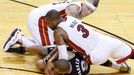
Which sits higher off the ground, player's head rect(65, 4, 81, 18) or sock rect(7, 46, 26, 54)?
player's head rect(65, 4, 81, 18)

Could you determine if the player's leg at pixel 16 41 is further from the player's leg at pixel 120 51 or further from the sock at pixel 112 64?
the player's leg at pixel 120 51

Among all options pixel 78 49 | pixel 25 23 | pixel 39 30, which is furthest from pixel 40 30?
pixel 25 23

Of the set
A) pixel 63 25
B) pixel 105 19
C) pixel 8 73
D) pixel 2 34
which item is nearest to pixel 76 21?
pixel 63 25

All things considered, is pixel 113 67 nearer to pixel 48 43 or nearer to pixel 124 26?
pixel 48 43

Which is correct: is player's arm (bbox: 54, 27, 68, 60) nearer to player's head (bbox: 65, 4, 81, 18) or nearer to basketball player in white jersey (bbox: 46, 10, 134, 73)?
basketball player in white jersey (bbox: 46, 10, 134, 73)

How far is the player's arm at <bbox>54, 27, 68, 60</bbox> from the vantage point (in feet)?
9.10

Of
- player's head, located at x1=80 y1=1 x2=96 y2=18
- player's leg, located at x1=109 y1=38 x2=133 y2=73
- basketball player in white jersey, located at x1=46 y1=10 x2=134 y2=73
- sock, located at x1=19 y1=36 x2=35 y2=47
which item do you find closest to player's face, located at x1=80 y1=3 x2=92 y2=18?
player's head, located at x1=80 y1=1 x2=96 y2=18

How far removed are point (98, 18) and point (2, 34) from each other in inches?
48.1

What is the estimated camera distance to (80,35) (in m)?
2.84

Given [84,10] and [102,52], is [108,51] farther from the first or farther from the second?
[84,10]

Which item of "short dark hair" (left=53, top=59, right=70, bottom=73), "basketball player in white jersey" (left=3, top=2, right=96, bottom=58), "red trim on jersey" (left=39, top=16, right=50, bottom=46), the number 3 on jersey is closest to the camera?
"short dark hair" (left=53, top=59, right=70, bottom=73)

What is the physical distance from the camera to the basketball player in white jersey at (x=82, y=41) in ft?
9.22

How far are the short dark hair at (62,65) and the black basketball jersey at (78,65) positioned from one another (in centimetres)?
7

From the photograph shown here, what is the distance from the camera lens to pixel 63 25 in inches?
111
